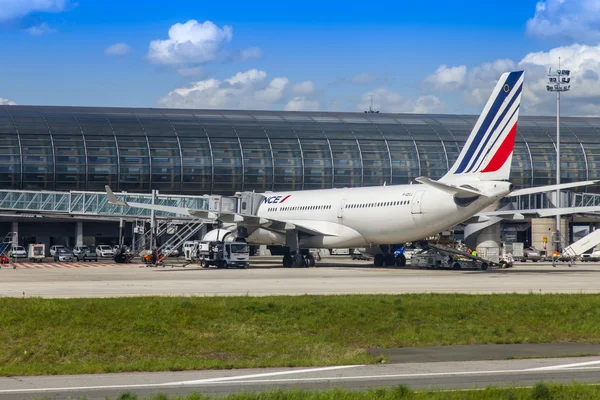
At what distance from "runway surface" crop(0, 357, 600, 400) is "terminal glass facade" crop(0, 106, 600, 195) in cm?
8338

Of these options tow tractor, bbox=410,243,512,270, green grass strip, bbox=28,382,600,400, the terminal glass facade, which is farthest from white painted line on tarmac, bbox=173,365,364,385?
the terminal glass facade

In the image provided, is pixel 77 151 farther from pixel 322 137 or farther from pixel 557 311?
pixel 557 311

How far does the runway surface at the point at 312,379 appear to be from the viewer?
16375 millimetres

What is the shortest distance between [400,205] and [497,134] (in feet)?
27.0

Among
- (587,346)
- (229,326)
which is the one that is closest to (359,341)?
(229,326)

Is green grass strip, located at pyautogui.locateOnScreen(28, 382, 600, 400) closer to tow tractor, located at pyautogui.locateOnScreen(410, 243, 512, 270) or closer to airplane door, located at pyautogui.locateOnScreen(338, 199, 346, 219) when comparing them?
airplane door, located at pyautogui.locateOnScreen(338, 199, 346, 219)

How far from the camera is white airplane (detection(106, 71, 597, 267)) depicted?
168ft

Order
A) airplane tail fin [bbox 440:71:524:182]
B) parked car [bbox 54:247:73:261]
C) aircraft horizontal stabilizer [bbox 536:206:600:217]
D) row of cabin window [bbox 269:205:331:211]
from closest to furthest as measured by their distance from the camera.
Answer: airplane tail fin [bbox 440:71:524:182] → aircraft horizontal stabilizer [bbox 536:206:600:217] → row of cabin window [bbox 269:205:331:211] → parked car [bbox 54:247:73:261]

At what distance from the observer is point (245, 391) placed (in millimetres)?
16016

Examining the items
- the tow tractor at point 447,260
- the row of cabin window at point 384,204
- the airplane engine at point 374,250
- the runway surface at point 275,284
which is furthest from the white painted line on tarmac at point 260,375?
the airplane engine at point 374,250

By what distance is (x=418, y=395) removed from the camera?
15016 millimetres

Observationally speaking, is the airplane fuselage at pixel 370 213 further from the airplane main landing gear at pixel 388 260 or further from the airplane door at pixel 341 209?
the airplane main landing gear at pixel 388 260

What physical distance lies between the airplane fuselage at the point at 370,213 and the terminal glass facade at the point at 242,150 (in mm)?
32902

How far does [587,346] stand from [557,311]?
20.3 feet
